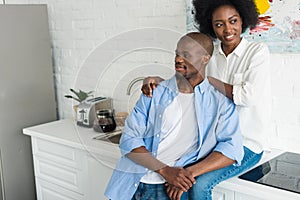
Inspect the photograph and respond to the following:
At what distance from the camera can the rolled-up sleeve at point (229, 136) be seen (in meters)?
1.52

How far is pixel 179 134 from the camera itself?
5.16ft

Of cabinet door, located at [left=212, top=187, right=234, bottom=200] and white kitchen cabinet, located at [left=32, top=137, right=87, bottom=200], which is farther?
white kitchen cabinet, located at [left=32, top=137, right=87, bottom=200]

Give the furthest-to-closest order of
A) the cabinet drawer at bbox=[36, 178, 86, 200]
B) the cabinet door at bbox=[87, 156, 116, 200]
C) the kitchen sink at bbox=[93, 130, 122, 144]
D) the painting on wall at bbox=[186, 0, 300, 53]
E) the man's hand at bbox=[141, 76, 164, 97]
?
the cabinet drawer at bbox=[36, 178, 86, 200] → the kitchen sink at bbox=[93, 130, 122, 144] → the cabinet door at bbox=[87, 156, 116, 200] → the painting on wall at bbox=[186, 0, 300, 53] → the man's hand at bbox=[141, 76, 164, 97]

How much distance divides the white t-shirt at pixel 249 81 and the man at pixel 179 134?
11 cm

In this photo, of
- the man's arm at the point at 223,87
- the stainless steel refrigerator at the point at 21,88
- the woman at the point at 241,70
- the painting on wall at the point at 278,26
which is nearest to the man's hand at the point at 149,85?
the woman at the point at 241,70

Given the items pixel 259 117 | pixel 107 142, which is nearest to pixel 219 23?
pixel 259 117

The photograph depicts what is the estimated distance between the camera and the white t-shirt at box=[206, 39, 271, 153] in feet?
5.36

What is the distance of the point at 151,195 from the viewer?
1568mm

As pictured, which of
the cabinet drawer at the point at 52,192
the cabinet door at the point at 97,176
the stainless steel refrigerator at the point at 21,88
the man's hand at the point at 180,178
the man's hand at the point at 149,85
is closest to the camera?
the man's hand at the point at 180,178

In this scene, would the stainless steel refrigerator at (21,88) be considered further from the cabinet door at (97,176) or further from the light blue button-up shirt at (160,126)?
the light blue button-up shirt at (160,126)

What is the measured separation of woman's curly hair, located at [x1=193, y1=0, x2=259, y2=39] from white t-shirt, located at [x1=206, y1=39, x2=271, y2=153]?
9 cm

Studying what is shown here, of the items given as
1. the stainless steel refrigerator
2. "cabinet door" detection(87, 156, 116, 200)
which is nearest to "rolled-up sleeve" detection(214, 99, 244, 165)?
"cabinet door" detection(87, 156, 116, 200)

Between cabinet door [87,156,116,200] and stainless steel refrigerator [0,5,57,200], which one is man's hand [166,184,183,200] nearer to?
cabinet door [87,156,116,200]

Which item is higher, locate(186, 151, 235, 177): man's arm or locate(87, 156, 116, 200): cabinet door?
locate(186, 151, 235, 177): man's arm
